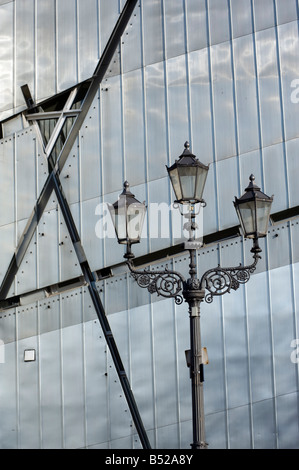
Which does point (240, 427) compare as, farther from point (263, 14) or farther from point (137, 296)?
point (263, 14)

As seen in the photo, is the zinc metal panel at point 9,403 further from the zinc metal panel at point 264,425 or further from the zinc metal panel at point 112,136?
the zinc metal panel at point 264,425

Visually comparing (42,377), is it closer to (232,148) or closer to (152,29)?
(232,148)

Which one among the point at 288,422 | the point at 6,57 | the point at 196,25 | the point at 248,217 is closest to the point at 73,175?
the point at 6,57

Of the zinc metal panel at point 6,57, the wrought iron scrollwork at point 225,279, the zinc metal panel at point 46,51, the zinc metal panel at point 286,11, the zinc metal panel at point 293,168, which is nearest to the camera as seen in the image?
the wrought iron scrollwork at point 225,279

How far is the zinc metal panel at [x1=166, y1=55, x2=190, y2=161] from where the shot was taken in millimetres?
15219

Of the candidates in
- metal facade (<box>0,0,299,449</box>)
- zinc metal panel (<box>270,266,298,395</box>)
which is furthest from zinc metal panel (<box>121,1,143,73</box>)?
zinc metal panel (<box>270,266,298,395</box>)

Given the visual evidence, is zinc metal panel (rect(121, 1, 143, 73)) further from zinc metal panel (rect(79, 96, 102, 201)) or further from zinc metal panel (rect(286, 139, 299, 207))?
zinc metal panel (rect(286, 139, 299, 207))

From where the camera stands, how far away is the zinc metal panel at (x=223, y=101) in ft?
49.1

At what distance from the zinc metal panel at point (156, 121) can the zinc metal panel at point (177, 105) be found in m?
0.08

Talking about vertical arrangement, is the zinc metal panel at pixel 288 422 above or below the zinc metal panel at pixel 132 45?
below

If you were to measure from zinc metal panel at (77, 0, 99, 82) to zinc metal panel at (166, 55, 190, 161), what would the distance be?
1288 millimetres

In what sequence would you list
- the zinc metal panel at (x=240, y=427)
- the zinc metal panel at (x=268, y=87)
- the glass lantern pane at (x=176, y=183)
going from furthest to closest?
the zinc metal panel at (x=268, y=87), the zinc metal panel at (x=240, y=427), the glass lantern pane at (x=176, y=183)

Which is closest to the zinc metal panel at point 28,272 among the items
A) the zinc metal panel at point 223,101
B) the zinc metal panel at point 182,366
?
the zinc metal panel at point 182,366
